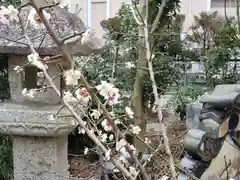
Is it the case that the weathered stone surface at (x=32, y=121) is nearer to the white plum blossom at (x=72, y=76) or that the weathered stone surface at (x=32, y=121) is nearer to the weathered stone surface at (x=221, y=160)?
the weathered stone surface at (x=221, y=160)

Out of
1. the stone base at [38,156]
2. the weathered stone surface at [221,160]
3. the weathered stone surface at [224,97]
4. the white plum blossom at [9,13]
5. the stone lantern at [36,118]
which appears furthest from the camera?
the stone base at [38,156]

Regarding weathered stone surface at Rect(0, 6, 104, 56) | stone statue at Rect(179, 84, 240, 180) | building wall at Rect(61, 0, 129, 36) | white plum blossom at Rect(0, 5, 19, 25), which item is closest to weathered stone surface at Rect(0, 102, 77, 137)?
weathered stone surface at Rect(0, 6, 104, 56)

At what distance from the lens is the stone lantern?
2.29 metres

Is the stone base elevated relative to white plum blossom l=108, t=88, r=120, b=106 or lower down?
lower down

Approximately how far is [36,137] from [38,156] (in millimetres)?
115

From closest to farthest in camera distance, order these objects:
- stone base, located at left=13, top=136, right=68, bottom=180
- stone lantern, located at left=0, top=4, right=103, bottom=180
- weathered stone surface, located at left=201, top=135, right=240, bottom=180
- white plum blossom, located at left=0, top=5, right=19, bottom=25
A: white plum blossom, located at left=0, top=5, right=19, bottom=25
weathered stone surface, located at left=201, top=135, right=240, bottom=180
stone lantern, located at left=0, top=4, right=103, bottom=180
stone base, located at left=13, top=136, right=68, bottom=180

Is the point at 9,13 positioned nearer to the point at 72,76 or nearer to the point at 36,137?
the point at 72,76

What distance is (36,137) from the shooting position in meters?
2.53

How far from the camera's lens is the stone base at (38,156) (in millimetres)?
2535

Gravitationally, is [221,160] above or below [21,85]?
below

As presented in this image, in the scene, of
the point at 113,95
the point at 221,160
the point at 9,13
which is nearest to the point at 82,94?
the point at 113,95

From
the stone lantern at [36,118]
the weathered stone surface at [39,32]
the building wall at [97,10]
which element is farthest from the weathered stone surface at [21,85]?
the building wall at [97,10]

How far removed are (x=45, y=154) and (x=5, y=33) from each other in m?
0.73

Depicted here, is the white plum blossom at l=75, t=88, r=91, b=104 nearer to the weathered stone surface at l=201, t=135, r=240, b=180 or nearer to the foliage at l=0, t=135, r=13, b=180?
the weathered stone surface at l=201, t=135, r=240, b=180
